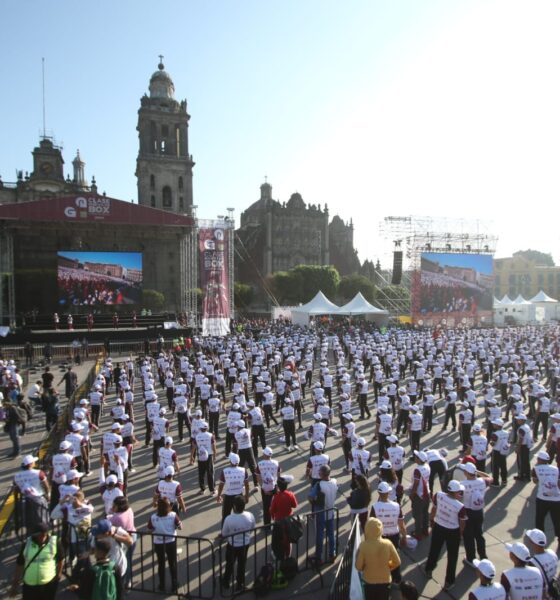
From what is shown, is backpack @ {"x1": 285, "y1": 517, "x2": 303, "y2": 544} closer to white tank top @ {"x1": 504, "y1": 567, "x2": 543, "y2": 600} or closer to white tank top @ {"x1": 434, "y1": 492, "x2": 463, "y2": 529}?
white tank top @ {"x1": 434, "y1": 492, "x2": 463, "y2": 529}

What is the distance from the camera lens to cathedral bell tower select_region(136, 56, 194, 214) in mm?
53188

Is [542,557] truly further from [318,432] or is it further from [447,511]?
[318,432]

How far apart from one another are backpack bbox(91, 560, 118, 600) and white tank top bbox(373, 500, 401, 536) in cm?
327

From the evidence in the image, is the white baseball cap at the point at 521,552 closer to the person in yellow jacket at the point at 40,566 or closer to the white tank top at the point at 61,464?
the person in yellow jacket at the point at 40,566

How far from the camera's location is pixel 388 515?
5.99 metres

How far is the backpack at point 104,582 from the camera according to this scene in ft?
14.3

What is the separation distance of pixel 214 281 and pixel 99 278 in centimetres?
950

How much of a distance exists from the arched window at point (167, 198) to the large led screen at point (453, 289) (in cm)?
3000

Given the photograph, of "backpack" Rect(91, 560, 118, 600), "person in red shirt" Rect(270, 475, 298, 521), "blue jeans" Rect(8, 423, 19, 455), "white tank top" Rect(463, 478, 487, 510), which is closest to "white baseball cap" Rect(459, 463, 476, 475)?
"white tank top" Rect(463, 478, 487, 510)

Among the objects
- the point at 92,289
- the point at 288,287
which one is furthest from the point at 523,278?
the point at 92,289

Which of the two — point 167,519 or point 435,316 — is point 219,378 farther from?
point 435,316

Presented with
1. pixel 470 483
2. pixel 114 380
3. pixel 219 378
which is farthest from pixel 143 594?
pixel 114 380

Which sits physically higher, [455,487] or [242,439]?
[455,487]

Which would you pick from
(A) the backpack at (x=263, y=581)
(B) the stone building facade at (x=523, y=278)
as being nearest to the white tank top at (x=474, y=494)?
(A) the backpack at (x=263, y=581)
